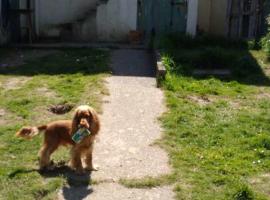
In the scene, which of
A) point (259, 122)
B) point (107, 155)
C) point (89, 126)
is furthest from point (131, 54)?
point (89, 126)

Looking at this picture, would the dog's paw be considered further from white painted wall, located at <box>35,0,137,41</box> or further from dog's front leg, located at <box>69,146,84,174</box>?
white painted wall, located at <box>35,0,137,41</box>

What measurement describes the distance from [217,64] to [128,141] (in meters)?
5.92

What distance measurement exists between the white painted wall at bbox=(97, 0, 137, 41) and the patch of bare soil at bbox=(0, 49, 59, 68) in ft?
8.65

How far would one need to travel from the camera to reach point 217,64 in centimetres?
1319

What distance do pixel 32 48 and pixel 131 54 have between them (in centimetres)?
299

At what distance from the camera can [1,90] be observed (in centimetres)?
1072

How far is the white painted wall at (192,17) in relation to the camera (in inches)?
674

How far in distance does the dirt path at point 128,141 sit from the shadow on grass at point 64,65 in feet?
2.43

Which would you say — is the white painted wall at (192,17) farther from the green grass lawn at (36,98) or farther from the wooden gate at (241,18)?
the green grass lawn at (36,98)

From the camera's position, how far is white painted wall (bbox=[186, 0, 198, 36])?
17.1m

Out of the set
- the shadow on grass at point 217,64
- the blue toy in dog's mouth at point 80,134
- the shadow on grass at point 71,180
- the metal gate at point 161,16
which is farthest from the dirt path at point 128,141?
the metal gate at point 161,16

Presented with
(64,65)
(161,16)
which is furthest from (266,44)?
(64,65)

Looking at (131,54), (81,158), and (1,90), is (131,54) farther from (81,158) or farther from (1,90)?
(81,158)

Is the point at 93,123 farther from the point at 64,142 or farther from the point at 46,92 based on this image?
the point at 46,92
